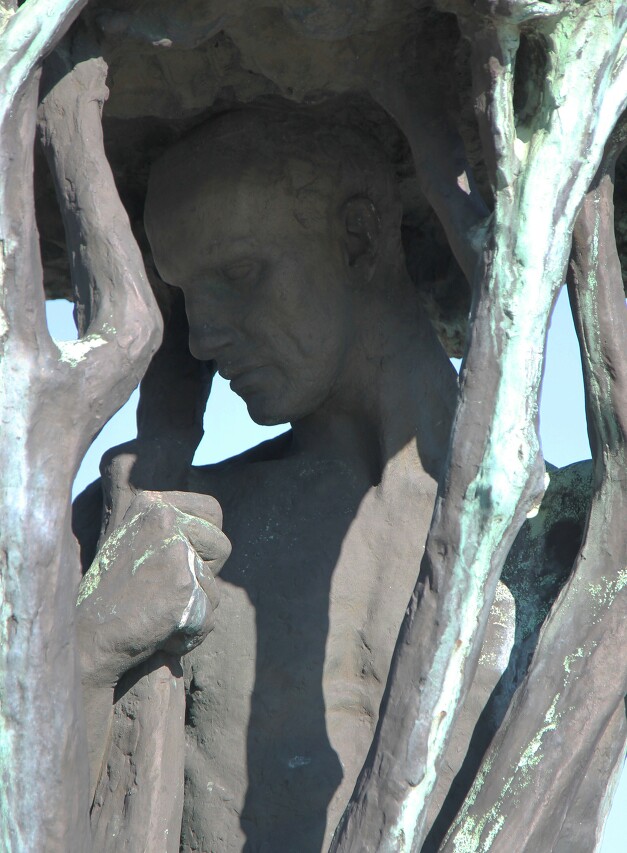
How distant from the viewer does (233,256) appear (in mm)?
3555

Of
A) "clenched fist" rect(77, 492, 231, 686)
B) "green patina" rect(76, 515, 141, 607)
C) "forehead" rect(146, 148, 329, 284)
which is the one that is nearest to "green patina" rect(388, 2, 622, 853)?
"clenched fist" rect(77, 492, 231, 686)

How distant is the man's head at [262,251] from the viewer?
3553mm

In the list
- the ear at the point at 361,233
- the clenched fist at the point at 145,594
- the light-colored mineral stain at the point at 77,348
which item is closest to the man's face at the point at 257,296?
the ear at the point at 361,233

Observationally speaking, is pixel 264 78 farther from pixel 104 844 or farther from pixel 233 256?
pixel 104 844

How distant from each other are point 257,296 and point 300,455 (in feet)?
1.22

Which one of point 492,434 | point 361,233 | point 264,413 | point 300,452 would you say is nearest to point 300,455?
point 300,452

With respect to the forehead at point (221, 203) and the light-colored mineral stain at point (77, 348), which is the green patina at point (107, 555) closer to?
the light-colored mineral stain at point (77, 348)

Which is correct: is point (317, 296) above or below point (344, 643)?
above

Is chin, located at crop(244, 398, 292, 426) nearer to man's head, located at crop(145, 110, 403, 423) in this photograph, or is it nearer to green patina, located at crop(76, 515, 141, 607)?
man's head, located at crop(145, 110, 403, 423)

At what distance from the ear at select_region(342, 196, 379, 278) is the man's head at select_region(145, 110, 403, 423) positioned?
1.8 inches

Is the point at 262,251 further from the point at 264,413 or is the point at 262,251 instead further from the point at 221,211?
the point at 264,413

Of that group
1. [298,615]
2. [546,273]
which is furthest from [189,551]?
[546,273]

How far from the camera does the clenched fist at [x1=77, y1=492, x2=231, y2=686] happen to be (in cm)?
299

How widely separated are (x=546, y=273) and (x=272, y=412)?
2.58ft
